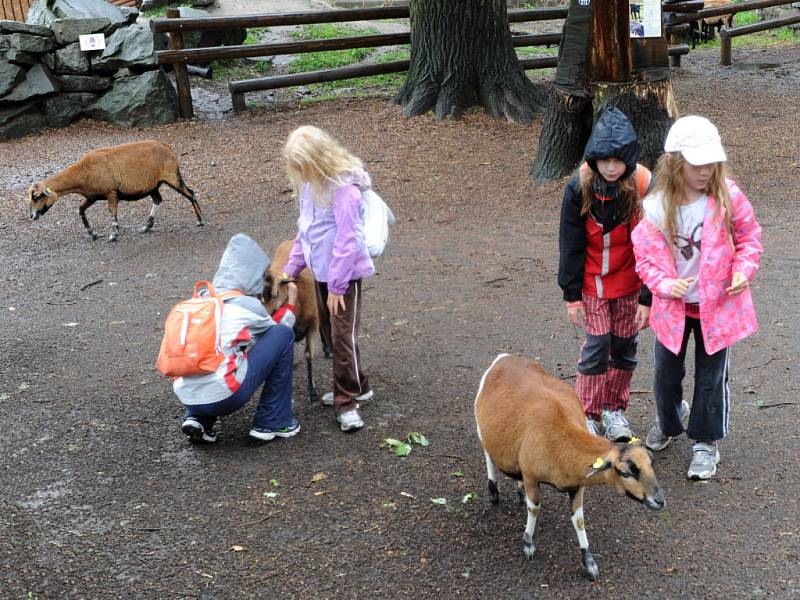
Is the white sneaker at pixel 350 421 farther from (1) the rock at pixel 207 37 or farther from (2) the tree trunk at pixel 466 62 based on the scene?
(1) the rock at pixel 207 37

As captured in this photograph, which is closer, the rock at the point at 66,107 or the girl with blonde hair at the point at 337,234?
the girl with blonde hair at the point at 337,234

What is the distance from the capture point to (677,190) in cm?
398

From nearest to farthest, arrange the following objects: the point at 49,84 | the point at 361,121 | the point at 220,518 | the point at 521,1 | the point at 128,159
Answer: the point at 220,518, the point at 128,159, the point at 361,121, the point at 49,84, the point at 521,1

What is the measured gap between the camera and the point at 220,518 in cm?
419

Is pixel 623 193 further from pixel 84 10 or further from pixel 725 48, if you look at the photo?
pixel 725 48

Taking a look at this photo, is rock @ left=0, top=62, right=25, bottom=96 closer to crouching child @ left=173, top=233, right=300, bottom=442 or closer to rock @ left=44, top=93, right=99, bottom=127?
rock @ left=44, top=93, right=99, bottom=127

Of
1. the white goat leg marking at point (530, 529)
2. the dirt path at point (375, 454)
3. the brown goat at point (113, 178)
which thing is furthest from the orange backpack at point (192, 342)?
the brown goat at point (113, 178)

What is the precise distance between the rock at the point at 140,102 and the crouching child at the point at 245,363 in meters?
9.72

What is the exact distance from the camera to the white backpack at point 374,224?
4.86 meters

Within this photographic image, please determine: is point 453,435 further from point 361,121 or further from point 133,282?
point 361,121

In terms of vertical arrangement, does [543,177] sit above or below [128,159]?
below

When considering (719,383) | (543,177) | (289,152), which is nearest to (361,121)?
(543,177)

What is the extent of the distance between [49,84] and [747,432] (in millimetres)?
12273

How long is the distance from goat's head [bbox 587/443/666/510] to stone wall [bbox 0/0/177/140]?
11.9 meters
